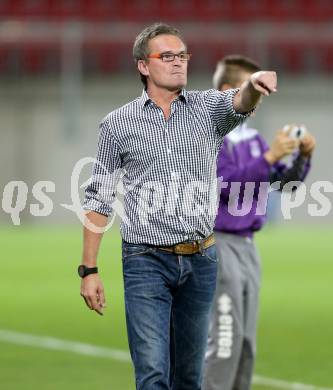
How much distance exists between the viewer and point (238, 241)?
A: 283 inches

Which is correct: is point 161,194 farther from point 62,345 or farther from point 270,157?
point 62,345

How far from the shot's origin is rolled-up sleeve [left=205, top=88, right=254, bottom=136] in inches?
221

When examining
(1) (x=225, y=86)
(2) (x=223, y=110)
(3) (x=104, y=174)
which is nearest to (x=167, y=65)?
(2) (x=223, y=110)

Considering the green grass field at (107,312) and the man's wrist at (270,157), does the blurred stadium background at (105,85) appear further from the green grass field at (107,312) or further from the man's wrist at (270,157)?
the man's wrist at (270,157)

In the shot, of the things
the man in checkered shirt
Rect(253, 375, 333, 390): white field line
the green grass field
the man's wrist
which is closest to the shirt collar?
the man in checkered shirt

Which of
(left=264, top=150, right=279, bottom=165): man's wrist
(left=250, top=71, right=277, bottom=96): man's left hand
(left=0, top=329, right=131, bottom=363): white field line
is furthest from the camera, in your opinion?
(left=0, top=329, right=131, bottom=363): white field line

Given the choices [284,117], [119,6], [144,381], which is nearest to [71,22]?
[119,6]

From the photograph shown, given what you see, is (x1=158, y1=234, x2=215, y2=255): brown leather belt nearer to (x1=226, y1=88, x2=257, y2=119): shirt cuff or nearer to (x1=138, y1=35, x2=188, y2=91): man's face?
(x1=226, y1=88, x2=257, y2=119): shirt cuff

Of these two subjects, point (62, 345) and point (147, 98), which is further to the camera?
point (62, 345)

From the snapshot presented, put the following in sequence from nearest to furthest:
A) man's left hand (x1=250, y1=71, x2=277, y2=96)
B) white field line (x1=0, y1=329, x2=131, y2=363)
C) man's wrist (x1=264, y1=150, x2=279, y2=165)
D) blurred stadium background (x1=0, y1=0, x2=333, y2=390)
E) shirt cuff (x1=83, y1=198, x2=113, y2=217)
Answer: man's left hand (x1=250, y1=71, x2=277, y2=96) < shirt cuff (x1=83, y1=198, x2=113, y2=217) < man's wrist (x1=264, y1=150, x2=279, y2=165) < white field line (x1=0, y1=329, x2=131, y2=363) < blurred stadium background (x1=0, y1=0, x2=333, y2=390)

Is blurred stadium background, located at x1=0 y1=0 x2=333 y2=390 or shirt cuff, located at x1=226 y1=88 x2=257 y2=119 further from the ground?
shirt cuff, located at x1=226 y1=88 x2=257 y2=119

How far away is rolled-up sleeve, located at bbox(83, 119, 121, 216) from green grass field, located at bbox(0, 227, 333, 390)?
249 centimetres

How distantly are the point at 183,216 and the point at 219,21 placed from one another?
2291 cm

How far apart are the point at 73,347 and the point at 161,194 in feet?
15.1
